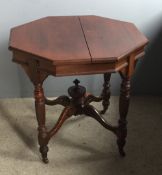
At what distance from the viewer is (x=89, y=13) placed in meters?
1.44

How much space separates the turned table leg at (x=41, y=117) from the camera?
1.04 m

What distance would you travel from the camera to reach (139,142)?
1335mm

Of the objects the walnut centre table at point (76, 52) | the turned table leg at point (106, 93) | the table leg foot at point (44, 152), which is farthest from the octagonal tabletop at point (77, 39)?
the table leg foot at point (44, 152)

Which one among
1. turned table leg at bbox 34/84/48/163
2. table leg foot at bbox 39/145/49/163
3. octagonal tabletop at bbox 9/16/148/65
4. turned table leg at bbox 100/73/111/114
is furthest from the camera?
turned table leg at bbox 100/73/111/114

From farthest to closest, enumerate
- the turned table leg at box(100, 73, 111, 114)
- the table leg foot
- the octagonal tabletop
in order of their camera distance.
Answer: the turned table leg at box(100, 73, 111, 114) < the table leg foot < the octagonal tabletop

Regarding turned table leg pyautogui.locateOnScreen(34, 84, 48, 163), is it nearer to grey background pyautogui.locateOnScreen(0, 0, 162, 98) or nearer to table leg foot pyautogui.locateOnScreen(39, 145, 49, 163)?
table leg foot pyautogui.locateOnScreen(39, 145, 49, 163)

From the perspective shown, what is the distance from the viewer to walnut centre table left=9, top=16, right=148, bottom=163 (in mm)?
922

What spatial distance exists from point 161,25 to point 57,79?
60 centimetres

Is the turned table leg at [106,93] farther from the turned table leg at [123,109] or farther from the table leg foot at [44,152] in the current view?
the table leg foot at [44,152]

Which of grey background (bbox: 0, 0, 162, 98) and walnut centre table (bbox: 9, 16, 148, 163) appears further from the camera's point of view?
grey background (bbox: 0, 0, 162, 98)

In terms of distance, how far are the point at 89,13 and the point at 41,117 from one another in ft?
1.97

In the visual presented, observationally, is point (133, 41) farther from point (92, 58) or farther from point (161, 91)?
point (161, 91)

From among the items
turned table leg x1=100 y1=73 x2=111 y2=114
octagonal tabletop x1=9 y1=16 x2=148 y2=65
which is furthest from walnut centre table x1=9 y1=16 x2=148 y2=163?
turned table leg x1=100 y1=73 x2=111 y2=114

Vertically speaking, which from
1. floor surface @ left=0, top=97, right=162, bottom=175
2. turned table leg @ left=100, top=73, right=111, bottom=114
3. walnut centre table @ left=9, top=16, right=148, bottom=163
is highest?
walnut centre table @ left=9, top=16, right=148, bottom=163
